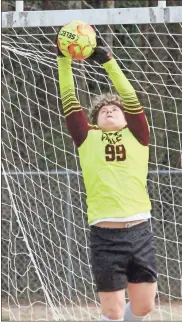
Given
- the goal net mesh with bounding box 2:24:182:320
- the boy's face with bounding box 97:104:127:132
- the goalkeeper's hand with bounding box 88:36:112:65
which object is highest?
the goalkeeper's hand with bounding box 88:36:112:65

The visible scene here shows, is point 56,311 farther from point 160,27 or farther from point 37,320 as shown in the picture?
point 160,27

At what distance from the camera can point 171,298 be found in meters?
7.80

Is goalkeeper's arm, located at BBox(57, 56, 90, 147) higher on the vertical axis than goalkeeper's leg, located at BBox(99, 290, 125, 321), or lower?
higher

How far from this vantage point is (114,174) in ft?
15.3

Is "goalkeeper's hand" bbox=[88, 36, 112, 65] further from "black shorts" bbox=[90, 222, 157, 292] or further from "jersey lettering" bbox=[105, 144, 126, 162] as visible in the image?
"black shorts" bbox=[90, 222, 157, 292]

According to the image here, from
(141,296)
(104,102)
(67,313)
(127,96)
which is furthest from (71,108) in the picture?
(67,313)

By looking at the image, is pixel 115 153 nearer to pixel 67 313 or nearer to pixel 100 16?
pixel 100 16

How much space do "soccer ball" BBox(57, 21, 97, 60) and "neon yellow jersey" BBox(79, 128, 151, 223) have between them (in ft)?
1.40

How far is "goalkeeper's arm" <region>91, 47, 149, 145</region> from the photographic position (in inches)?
184

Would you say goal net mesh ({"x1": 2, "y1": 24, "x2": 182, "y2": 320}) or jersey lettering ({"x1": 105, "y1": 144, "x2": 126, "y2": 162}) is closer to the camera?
jersey lettering ({"x1": 105, "y1": 144, "x2": 126, "y2": 162})

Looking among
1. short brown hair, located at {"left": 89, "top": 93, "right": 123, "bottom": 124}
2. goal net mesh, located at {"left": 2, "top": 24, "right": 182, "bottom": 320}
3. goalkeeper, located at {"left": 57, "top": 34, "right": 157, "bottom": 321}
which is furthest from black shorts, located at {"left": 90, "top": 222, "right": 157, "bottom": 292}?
goal net mesh, located at {"left": 2, "top": 24, "right": 182, "bottom": 320}

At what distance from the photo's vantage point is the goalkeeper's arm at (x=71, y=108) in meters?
4.77

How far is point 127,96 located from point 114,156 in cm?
32

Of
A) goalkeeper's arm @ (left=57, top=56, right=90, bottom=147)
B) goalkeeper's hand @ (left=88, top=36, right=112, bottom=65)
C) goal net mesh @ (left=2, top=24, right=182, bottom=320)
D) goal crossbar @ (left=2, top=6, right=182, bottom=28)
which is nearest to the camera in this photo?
goalkeeper's hand @ (left=88, top=36, right=112, bottom=65)
